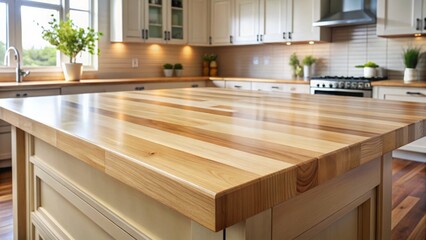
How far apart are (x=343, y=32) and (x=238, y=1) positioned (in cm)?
152

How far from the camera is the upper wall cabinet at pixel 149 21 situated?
4742 mm

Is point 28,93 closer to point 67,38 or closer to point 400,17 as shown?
point 67,38

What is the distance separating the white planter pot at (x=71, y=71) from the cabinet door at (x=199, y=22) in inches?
69.5

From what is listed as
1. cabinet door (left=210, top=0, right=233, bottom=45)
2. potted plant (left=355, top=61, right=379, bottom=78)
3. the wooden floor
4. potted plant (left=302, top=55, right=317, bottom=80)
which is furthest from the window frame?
potted plant (left=355, top=61, right=379, bottom=78)

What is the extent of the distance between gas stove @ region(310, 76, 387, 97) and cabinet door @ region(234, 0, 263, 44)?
119 centimetres

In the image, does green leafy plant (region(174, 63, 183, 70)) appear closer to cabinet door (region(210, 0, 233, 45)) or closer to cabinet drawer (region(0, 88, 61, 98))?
cabinet door (region(210, 0, 233, 45))

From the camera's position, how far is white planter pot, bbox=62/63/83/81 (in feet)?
14.2

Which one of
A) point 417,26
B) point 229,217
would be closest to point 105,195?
point 229,217

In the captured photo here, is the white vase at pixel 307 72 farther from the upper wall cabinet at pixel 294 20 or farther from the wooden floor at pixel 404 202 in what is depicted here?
the wooden floor at pixel 404 202

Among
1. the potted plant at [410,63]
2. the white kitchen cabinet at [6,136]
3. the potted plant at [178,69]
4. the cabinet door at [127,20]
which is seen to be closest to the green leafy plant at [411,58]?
the potted plant at [410,63]

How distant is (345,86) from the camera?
13.6 ft

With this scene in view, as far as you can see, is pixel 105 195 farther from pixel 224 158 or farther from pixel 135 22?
pixel 135 22

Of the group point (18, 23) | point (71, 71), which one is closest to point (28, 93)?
point (71, 71)

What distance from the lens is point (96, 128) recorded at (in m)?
1.02
